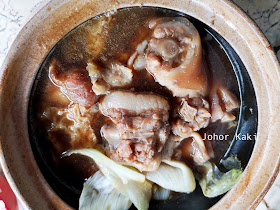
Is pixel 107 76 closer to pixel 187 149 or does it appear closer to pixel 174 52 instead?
pixel 174 52

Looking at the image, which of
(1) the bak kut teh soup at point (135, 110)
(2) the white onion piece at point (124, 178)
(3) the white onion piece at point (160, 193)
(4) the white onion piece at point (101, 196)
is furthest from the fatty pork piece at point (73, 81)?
(3) the white onion piece at point (160, 193)

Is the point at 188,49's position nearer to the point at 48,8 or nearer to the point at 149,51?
the point at 149,51

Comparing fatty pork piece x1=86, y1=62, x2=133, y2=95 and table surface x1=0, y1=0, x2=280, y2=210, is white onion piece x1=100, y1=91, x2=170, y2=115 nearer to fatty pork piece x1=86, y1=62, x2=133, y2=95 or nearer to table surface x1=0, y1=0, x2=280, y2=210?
fatty pork piece x1=86, y1=62, x2=133, y2=95

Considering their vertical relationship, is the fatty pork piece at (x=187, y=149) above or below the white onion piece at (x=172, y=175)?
above

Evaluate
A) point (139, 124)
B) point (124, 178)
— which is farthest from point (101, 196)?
point (139, 124)

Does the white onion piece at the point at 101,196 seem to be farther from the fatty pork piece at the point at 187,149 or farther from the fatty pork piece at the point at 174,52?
the fatty pork piece at the point at 174,52

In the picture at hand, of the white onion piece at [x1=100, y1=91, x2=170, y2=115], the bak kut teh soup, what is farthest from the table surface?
the white onion piece at [x1=100, y1=91, x2=170, y2=115]
